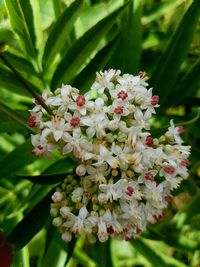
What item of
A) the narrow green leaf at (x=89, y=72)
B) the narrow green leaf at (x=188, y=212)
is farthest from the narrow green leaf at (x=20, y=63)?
the narrow green leaf at (x=188, y=212)

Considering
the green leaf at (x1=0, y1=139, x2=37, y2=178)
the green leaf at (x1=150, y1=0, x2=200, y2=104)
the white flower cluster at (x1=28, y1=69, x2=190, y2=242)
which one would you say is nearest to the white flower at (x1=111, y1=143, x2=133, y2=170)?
the white flower cluster at (x1=28, y1=69, x2=190, y2=242)

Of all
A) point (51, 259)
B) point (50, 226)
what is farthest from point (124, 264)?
point (50, 226)

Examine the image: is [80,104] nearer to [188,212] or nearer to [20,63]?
[20,63]

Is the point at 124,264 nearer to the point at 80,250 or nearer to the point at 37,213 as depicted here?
the point at 80,250

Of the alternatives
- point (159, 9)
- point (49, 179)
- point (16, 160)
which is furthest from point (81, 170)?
point (159, 9)

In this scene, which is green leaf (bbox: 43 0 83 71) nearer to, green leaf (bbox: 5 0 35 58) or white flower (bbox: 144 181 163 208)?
green leaf (bbox: 5 0 35 58)

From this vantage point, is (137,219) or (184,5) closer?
(137,219)

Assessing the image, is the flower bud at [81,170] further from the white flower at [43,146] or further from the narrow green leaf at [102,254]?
the narrow green leaf at [102,254]
